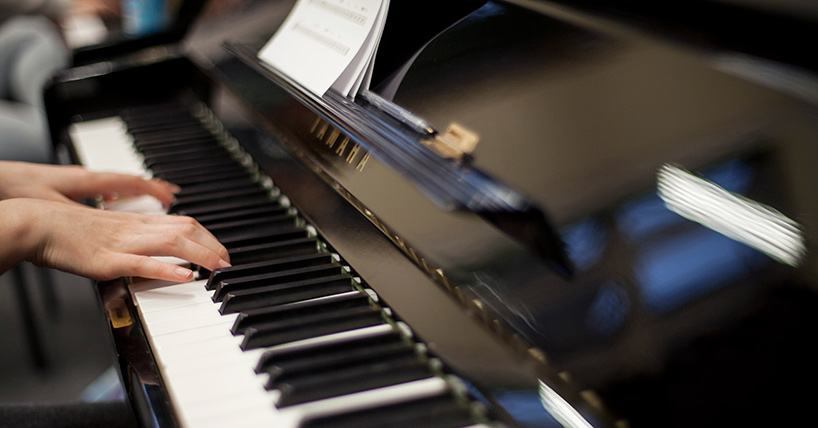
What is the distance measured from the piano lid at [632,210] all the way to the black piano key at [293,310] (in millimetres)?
111

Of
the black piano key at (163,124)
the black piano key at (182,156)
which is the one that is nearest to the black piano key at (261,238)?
the black piano key at (182,156)

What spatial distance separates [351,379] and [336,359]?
0.14 feet

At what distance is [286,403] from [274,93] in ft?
2.73

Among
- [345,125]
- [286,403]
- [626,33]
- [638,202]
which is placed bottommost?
[286,403]

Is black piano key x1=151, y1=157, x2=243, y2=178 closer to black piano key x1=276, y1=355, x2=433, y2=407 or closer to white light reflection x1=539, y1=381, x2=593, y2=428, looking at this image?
black piano key x1=276, y1=355, x2=433, y2=407

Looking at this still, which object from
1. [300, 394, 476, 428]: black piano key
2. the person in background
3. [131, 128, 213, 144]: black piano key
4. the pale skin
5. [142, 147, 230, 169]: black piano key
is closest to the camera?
[300, 394, 476, 428]: black piano key

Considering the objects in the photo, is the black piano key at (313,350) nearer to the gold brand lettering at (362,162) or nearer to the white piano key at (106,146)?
the gold brand lettering at (362,162)

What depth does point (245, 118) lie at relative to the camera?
1.54m

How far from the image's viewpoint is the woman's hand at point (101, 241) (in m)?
1.02

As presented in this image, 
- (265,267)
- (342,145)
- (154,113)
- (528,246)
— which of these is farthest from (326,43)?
(154,113)

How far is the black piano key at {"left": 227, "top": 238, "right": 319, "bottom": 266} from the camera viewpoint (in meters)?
1.07

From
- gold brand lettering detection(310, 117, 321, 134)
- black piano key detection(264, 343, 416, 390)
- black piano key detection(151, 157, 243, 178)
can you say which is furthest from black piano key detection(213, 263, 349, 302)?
black piano key detection(151, 157, 243, 178)

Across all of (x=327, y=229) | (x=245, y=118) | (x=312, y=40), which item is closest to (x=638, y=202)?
(x=327, y=229)

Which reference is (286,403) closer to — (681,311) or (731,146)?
(681,311)
